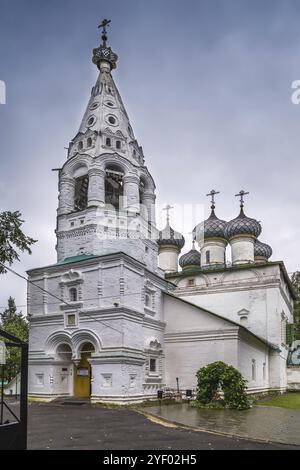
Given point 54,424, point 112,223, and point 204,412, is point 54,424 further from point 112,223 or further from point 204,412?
point 112,223

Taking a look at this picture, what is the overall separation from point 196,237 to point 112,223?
1740 centimetres

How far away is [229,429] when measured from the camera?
42.5ft

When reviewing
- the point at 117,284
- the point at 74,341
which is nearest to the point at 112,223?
the point at 117,284

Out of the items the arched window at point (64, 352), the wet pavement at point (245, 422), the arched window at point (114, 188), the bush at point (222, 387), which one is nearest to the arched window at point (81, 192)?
the arched window at point (114, 188)

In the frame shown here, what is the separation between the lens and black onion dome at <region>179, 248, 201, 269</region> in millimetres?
40562

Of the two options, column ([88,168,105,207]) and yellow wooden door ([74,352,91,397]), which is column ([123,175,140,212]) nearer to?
column ([88,168,105,207])

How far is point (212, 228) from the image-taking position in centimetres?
3856

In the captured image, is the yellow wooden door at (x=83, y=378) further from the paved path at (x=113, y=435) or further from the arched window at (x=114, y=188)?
the arched window at (x=114, y=188)

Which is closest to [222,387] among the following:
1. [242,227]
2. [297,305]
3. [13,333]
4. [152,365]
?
[152,365]

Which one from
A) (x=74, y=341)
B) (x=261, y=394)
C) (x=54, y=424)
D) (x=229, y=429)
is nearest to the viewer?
(x=229, y=429)

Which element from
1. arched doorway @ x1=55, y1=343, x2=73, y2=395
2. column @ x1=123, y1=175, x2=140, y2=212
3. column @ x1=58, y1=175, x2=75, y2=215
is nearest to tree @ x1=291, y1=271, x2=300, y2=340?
column @ x1=123, y1=175, x2=140, y2=212

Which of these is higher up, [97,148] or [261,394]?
[97,148]

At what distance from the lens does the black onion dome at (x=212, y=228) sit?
126 ft

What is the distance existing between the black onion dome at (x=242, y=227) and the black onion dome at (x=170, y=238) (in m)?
5.18
